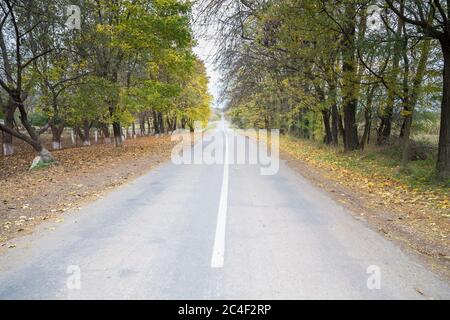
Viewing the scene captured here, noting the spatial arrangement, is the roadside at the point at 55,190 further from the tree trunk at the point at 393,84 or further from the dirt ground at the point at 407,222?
the tree trunk at the point at 393,84

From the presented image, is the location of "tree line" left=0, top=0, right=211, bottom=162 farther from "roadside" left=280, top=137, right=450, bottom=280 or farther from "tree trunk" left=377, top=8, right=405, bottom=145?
"roadside" left=280, top=137, right=450, bottom=280

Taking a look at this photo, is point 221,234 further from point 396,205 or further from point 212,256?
point 396,205

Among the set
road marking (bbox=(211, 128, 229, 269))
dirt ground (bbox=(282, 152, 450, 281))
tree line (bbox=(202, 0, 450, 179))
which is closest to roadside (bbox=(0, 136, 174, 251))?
road marking (bbox=(211, 128, 229, 269))

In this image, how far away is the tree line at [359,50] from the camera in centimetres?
1015

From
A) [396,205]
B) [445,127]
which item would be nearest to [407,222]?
[396,205]

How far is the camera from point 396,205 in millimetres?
7613

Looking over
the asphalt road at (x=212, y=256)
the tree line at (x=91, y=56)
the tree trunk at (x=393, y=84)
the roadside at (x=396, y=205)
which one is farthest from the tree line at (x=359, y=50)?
the asphalt road at (x=212, y=256)

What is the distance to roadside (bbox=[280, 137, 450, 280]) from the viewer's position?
5.16m

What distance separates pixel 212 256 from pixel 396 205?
5.39 m

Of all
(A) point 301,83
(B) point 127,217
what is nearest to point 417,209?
(B) point 127,217

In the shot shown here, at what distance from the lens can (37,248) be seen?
492cm

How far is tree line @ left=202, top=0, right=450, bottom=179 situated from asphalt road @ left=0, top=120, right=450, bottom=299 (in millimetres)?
6471
